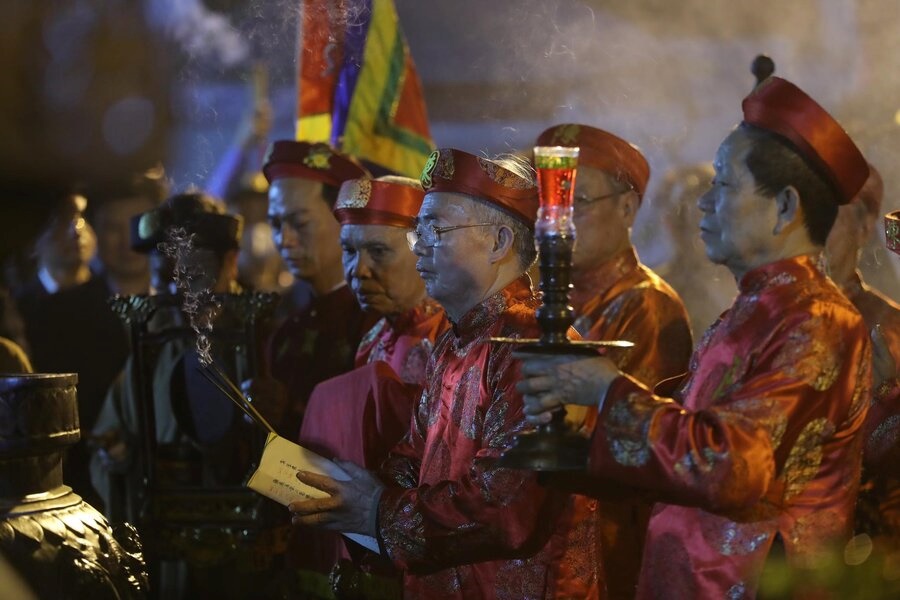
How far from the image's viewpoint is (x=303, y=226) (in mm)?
5602

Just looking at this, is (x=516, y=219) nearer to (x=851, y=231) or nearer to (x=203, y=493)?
(x=851, y=231)

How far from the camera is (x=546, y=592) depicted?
3041 mm

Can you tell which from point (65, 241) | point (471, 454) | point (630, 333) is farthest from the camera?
point (65, 241)

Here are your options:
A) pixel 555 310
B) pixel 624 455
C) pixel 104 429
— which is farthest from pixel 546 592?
pixel 104 429

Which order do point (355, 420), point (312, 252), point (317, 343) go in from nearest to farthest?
1. point (355, 420)
2. point (317, 343)
3. point (312, 252)

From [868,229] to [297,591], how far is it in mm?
2481

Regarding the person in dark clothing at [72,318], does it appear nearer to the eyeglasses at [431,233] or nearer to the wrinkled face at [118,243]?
the wrinkled face at [118,243]

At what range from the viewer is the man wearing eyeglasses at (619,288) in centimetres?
403

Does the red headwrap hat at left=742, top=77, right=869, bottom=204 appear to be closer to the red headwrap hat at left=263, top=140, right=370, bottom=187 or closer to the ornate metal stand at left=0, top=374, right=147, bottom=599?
the ornate metal stand at left=0, top=374, right=147, bottom=599

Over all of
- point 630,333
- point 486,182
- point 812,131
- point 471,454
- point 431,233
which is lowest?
point 471,454

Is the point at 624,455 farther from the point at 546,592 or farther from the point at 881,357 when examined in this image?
the point at 881,357

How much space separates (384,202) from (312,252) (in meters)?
1.21

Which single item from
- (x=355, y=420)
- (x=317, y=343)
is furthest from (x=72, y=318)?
(x=355, y=420)

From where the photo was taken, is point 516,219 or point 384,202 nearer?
point 516,219
